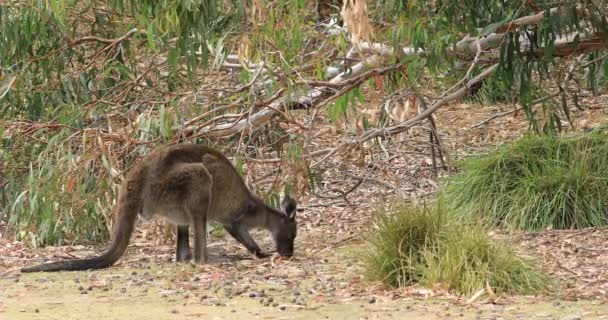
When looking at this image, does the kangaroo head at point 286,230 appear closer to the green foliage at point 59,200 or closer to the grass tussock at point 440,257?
the green foliage at point 59,200

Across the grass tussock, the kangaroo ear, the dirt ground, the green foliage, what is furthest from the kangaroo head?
the grass tussock

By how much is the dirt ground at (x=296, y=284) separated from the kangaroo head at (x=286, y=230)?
14cm

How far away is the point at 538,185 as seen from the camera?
10727 mm

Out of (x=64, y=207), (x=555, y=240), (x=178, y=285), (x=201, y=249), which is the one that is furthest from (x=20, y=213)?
(x=555, y=240)

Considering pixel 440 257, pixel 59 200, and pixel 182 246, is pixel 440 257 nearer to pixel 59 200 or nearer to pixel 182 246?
pixel 182 246

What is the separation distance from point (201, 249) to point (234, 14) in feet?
5.96

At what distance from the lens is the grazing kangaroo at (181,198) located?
9086mm

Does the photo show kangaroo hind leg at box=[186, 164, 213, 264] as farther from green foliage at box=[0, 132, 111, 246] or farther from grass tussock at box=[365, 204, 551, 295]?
grass tussock at box=[365, 204, 551, 295]

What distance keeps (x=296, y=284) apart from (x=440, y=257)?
110 centimetres

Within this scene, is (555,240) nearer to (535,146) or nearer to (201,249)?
(535,146)

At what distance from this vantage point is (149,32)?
8.48m

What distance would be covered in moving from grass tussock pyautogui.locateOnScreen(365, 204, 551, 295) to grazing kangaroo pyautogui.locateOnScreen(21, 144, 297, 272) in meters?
1.54

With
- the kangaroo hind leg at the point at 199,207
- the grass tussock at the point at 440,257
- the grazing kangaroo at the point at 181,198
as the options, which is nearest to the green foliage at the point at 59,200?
the grazing kangaroo at the point at 181,198

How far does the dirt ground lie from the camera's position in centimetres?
727
